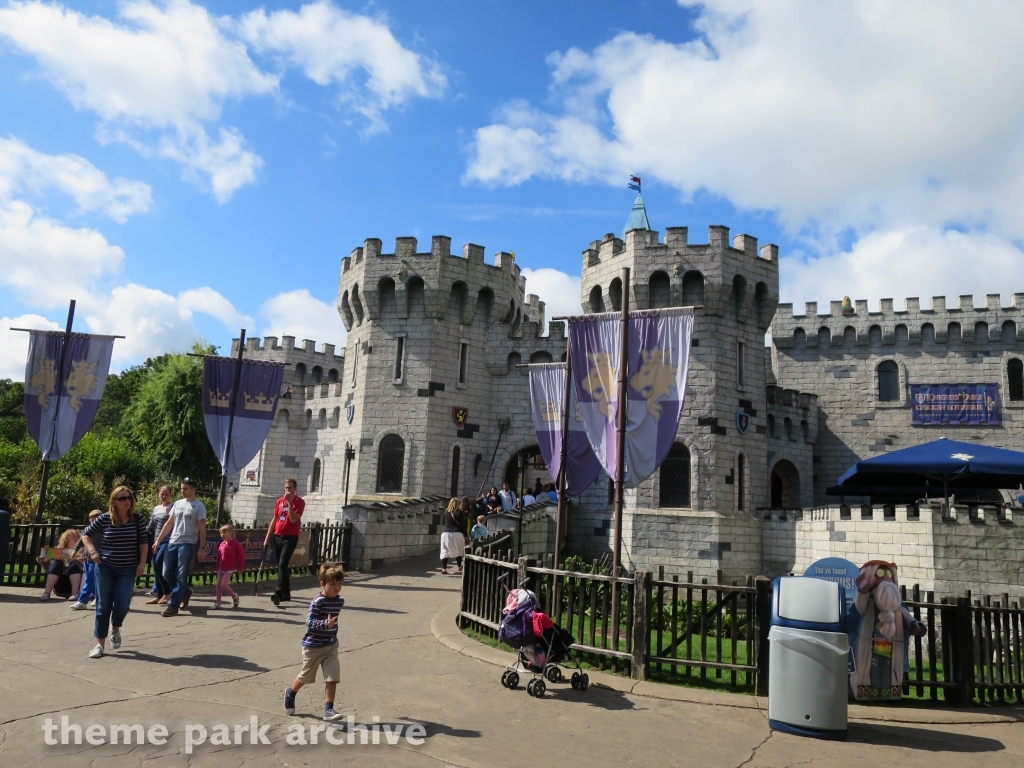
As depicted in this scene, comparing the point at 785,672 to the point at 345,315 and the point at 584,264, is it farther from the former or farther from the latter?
the point at 345,315

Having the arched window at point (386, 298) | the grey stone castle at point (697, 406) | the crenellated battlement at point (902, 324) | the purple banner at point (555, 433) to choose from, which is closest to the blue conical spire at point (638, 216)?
the grey stone castle at point (697, 406)

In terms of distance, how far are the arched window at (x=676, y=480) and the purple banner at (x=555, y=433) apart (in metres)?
6.93

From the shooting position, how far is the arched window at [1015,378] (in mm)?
30672

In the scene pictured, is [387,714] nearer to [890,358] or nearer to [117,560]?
[117,560]

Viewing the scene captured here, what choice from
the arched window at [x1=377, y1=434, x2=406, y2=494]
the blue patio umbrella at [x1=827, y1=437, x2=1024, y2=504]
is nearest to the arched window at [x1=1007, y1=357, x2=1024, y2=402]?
the blue patio umbrella at [x1=827, y1=437, x2=1024, y2=504]

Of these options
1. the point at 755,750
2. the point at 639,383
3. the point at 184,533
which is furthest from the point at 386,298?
the point at 755,750

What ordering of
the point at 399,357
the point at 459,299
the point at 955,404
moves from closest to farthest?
1. the point at 399,357
2. the point at 459,299
3. the point at 955,404

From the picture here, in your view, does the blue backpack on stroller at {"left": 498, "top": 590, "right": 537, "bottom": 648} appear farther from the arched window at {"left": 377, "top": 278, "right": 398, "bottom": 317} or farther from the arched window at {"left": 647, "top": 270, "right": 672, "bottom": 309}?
the arched window at {"left": 377, "top": 278, "right": 398, "bottom": 317}

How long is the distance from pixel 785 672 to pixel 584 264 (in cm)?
2097

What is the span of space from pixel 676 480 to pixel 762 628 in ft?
51.5

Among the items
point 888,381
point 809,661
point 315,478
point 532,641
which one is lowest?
point 532,641

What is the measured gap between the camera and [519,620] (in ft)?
24.7

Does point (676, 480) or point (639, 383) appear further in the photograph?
point (676, 480)

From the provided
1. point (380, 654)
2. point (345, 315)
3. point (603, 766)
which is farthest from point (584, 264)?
point (603, 766)
